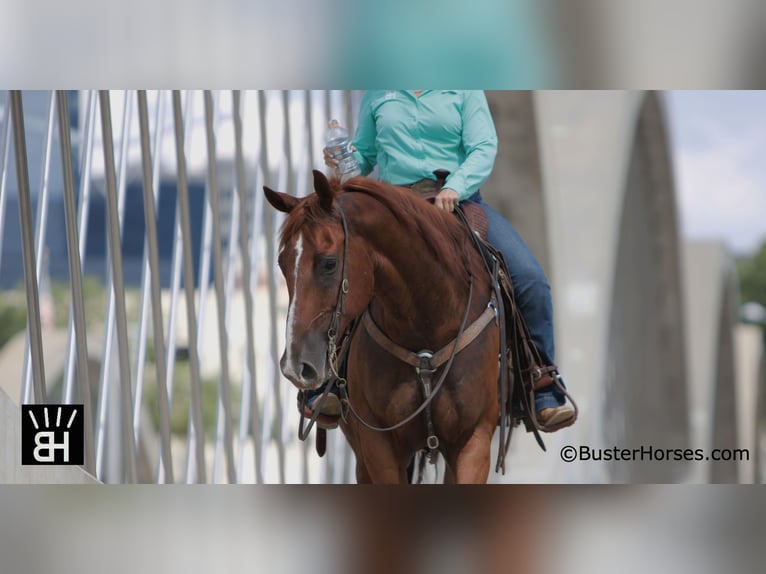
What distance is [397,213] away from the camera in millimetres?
5742

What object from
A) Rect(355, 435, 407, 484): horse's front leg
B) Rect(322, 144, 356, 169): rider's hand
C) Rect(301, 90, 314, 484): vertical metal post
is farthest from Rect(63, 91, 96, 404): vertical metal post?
Rect(355, 435, 407, 484): horse's front leg

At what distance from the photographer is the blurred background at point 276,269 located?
6512 millimetres

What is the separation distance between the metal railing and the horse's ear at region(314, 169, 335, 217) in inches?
32.2

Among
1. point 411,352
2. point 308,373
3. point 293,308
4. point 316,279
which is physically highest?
point 316,279

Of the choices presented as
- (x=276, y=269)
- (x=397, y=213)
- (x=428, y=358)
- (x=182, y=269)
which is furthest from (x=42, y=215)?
(x=428, y=358)

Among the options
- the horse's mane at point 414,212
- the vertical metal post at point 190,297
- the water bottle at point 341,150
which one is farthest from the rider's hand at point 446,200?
the vertical metal post at point 190,297

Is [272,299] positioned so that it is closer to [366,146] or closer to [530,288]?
[366,146]

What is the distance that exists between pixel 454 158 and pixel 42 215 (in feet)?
7.02

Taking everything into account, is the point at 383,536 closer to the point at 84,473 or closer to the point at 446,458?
the point at 446,458

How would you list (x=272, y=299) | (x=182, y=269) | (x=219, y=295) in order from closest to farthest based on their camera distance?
(x=272, y=299), (x=219, y=295), (x=182, y=269)

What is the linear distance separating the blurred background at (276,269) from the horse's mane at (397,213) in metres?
0.65

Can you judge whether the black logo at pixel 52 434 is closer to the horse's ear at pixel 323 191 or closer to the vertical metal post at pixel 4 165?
the vertical metal post at pixel 4 165
